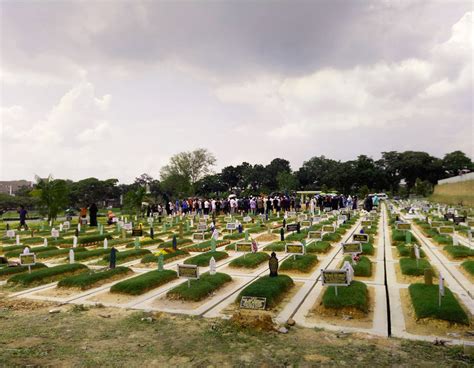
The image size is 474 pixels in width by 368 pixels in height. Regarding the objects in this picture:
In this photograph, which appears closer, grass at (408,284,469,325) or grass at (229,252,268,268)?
grass at (408,284,469,325)

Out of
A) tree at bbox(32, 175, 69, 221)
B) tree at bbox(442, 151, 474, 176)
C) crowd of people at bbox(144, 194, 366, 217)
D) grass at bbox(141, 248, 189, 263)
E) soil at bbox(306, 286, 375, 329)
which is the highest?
tree at bbox(442, 151, 474, 176)

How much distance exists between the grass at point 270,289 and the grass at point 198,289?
1291 millimetres

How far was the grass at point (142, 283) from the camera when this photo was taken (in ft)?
41.1

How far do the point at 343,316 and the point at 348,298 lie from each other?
0.76 metres

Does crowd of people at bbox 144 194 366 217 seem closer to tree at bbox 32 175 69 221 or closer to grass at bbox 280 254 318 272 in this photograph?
tree at bbox 32 175 69 221

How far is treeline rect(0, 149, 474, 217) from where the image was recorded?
81500 mm

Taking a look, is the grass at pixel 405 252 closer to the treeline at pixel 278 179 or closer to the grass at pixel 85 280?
the grass at pixel 85 280

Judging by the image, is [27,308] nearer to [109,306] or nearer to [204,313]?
[109,306]

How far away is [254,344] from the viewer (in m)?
8.10

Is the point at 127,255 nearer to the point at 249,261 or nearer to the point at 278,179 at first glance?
the point at 249,261

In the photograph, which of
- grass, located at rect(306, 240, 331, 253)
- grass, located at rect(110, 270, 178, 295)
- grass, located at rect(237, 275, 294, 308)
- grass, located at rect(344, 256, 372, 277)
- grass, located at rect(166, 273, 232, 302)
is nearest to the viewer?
grass, located at rect(237, 275, 294, 308)

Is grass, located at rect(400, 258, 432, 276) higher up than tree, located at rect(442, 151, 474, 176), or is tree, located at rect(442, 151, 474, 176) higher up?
tree, located at rect(442, 151, 474, 176)

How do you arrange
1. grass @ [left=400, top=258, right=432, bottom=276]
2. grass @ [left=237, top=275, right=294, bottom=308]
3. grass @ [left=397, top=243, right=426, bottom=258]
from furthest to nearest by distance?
grass @ [left=397, top=243, right=426, bottom=258] < grass @ [left=400, top=258, right=432, bottom=276] < grass @ [left=237, top=275, right=294, bottom=308]

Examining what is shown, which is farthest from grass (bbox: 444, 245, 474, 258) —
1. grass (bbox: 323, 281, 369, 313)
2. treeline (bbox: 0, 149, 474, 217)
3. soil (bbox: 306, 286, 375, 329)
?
treeline (bbox: 0, 149, 474, 217)
